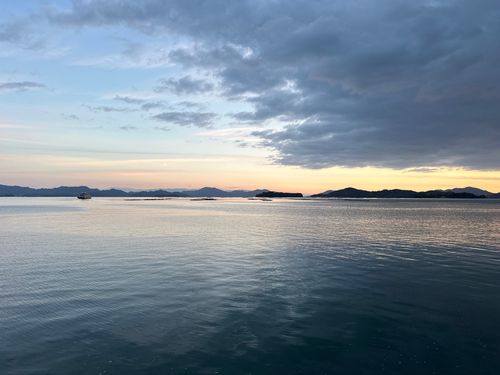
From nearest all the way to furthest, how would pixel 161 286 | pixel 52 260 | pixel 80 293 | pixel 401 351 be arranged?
pixel 401 351, pixel 80 293, pixel 161 286, pixel 52 260

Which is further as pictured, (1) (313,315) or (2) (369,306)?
(2) (369,306)

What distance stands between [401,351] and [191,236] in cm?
3717

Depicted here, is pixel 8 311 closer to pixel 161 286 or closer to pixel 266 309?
pixel 161 286

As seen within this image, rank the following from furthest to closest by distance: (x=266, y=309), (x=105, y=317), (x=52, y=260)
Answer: (x=52, y=260) < (x=266, y=309) < (x=105, y=317)

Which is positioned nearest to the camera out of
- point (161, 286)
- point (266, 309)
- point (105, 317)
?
point (105, 317)

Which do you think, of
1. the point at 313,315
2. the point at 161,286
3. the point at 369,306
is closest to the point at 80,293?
the point at 161,286

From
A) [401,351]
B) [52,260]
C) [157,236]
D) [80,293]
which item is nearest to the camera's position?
[401,351]

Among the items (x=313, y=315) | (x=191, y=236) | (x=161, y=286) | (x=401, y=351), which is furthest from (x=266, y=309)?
(x=191, y=236)

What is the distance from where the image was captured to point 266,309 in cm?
1645

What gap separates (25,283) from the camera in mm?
21172

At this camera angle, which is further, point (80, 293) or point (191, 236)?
point (191, 236)

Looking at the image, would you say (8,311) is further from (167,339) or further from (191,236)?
(191,236)

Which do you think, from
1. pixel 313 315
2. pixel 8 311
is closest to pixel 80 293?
pixel 8 311

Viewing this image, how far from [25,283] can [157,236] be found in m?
24.5
